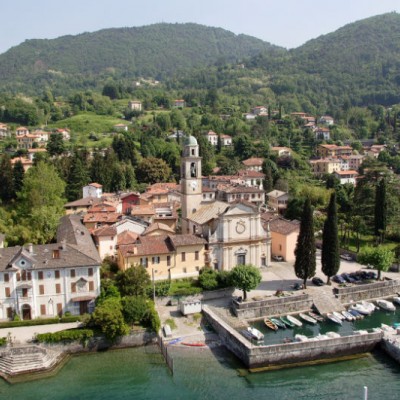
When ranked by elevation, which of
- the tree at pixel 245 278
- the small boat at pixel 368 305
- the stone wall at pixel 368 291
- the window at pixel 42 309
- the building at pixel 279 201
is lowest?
the small boat at pixel 368 305

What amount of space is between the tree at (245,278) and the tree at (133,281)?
25.5 ft

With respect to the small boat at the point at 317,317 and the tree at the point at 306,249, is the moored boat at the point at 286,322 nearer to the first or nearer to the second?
the small boat at the point at 317,317

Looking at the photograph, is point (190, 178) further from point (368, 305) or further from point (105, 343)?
point (368, 305)

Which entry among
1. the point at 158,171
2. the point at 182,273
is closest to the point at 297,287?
the point at 182,273

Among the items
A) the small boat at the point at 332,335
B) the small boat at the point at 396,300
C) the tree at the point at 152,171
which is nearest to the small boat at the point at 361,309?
the small boat at the point at 396,300

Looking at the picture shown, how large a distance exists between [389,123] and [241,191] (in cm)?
8393

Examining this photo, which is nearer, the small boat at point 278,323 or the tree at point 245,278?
the small boat at point 278,323

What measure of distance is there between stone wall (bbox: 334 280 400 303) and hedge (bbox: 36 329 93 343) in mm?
22648

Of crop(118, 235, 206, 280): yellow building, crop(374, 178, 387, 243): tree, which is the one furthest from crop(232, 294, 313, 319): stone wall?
crop(374, 178, 387, 243): tree

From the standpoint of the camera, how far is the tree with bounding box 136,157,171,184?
277ft

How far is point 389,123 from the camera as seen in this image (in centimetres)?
13675

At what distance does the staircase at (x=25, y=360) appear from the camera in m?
32.2

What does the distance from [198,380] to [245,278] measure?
458 inches

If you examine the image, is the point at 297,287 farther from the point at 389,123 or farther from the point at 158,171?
the point at 389,123
